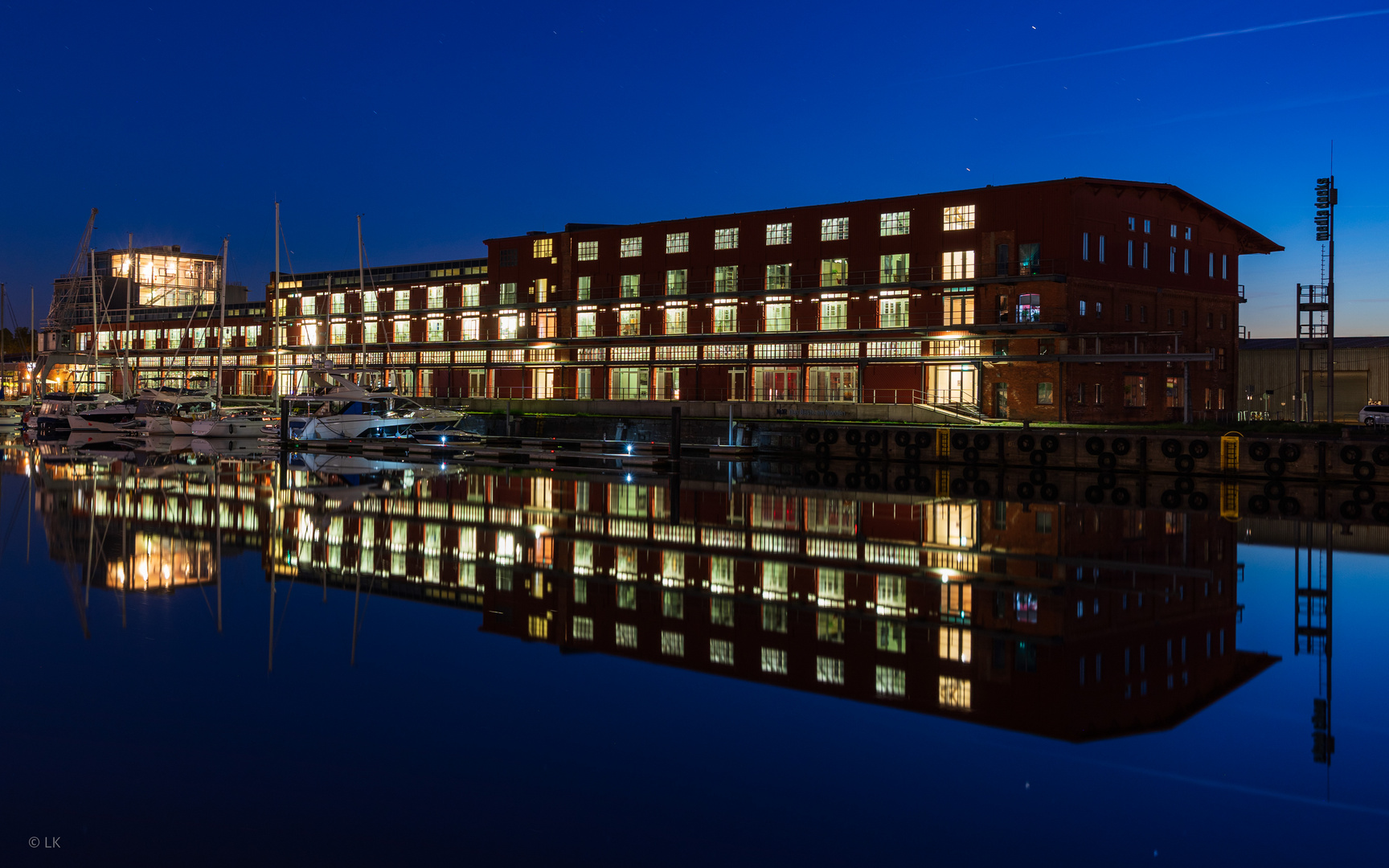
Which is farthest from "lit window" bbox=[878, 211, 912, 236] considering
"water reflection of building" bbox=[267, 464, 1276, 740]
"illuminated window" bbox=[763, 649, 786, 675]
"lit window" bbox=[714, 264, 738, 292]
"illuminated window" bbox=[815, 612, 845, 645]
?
"illuminated window" bbox=[763, 649, 786, 675]

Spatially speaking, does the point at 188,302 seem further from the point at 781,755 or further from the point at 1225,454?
the point at 781,755

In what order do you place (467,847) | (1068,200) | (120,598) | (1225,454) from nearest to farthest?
(467,847), (120,598), (1225,454), (1068,200)

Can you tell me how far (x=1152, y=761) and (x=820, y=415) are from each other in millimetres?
45837

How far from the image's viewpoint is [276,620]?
46.8ft

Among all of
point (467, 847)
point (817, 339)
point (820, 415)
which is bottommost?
point (467, 847)

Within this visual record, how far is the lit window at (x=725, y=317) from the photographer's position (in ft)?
215

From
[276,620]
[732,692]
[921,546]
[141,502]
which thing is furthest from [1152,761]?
[141,502]

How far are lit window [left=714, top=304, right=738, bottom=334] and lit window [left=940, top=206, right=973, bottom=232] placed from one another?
13657mm

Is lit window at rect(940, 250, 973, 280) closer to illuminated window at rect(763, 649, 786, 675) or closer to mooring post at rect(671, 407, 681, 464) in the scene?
mooring post at rect(671, 407, 681, 464)

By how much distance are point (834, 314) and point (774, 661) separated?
50.9 metres

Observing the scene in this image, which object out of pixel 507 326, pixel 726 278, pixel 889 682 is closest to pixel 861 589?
pixel 889 682

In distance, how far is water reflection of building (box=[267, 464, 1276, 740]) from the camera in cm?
1123

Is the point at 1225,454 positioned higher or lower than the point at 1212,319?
lower

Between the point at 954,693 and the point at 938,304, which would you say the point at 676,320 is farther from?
the point at 954,693
